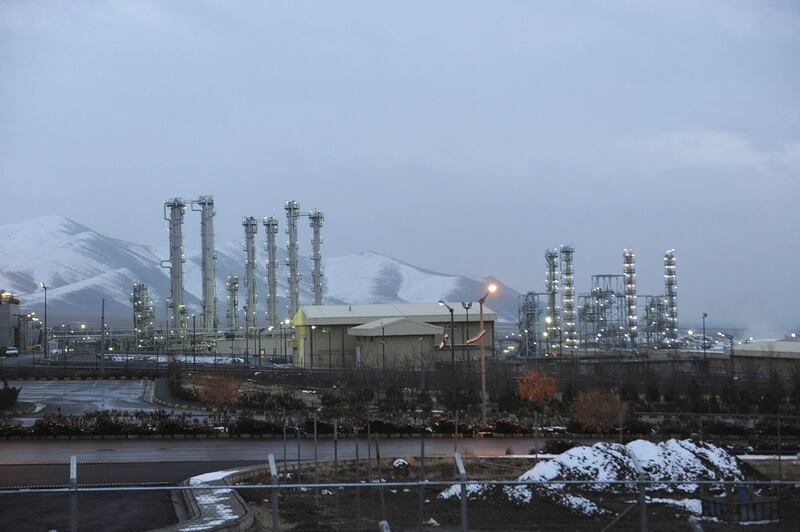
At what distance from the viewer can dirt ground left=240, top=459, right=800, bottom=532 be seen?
16.6 metres

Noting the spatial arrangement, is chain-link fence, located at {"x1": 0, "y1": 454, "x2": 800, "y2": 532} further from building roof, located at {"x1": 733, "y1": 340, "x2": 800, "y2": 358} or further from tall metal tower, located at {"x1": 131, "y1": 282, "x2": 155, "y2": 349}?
tall metal tower, located at {"x1": 131, "y1": 282, "x2": 155, "y2": 349}

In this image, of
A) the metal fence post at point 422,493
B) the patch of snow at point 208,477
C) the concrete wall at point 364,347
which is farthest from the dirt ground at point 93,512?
the concrete wall at point 364,347

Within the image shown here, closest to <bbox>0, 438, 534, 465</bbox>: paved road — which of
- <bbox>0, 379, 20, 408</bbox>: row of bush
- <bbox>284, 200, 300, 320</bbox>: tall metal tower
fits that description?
<bbox>0, 379, 20, 408</bbox>: row of bush

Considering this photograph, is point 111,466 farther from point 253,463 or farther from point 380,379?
point 380,379

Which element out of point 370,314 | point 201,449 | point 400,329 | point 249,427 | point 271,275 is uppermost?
point 271,275

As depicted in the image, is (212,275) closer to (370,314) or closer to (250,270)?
(250,270)

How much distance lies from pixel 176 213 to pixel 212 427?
55.0 meters

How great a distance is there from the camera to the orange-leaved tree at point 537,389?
41031 mm

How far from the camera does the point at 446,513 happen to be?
1870 centimetres

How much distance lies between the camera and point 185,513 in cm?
1727

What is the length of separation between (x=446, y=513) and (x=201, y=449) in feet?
39.5

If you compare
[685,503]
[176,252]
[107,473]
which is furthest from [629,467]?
[176,252]

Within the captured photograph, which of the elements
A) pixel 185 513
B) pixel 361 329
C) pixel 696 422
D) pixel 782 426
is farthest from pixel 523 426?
pixel 361 329

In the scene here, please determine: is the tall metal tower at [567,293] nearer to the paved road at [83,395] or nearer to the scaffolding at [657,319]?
the scaffolding at [657,319]
